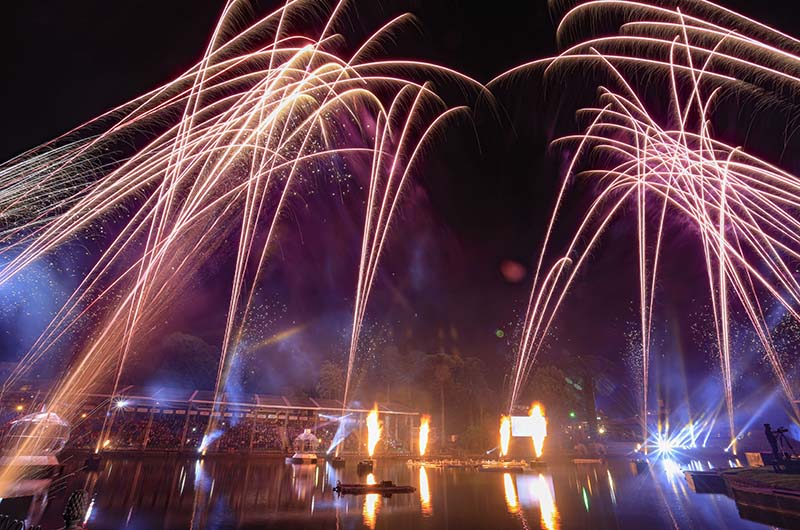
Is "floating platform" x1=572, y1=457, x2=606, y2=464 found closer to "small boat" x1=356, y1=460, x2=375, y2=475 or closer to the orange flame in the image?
the orange flame

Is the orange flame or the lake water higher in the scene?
the orange flame

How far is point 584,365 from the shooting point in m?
69.6

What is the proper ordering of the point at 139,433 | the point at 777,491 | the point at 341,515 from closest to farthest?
the point at 341,515
the point at 777,491
the point at 139,433

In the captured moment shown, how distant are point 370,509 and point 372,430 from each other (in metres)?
32.6

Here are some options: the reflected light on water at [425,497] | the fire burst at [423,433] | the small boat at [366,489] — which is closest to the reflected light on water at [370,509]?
the small boat at [366,489]

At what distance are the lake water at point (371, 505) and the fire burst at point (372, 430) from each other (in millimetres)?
21693

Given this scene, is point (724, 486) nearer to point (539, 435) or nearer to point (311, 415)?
point (539, 435)

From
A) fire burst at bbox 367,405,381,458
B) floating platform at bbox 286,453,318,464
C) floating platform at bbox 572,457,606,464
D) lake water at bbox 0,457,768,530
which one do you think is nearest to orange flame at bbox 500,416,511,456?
floating platform at bbox 572,457,606,464

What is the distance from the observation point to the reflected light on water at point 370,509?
45.3 ft

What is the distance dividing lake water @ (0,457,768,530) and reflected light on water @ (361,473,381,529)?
39 millimetres

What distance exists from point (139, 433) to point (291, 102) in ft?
119

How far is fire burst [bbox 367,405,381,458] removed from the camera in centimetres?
4728

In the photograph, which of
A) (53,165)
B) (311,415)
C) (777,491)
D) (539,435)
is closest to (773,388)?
(539,435)

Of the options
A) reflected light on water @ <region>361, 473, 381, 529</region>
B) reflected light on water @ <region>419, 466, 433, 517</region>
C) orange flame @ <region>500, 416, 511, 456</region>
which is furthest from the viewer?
orange flame @ <region>500, 416, 511, 456</region>
